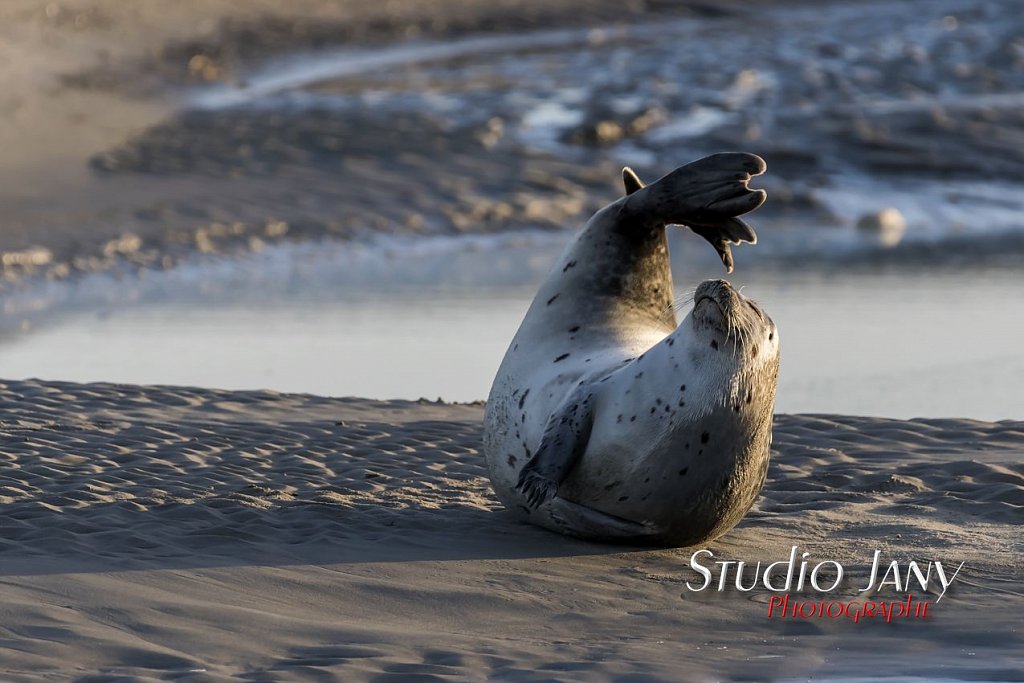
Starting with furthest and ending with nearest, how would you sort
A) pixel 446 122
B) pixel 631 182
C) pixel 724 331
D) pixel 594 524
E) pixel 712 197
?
pixel 446 122
pixel 631 182
pixel 712 197
pixel 594 524
pixel 724 331

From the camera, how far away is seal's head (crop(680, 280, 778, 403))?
4.42m

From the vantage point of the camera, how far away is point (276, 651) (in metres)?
3.76

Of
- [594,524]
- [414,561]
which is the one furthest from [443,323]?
[414,561]

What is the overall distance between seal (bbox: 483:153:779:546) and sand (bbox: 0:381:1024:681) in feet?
0.49

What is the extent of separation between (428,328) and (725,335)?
5148 mm

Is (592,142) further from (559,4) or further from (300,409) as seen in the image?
(300,409)

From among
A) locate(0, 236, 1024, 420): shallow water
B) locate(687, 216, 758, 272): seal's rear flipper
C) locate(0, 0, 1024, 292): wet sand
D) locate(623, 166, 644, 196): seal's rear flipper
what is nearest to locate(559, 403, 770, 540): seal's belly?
locate(687, 216, 758, 272): seal's rear flipper

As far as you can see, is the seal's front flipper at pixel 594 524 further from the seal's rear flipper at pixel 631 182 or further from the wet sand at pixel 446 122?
the wet sand at pixel 446 122

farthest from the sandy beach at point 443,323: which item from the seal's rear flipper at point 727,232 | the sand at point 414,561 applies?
the seal's rear flipper at point 727,232

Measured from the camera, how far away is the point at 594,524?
4.68 m

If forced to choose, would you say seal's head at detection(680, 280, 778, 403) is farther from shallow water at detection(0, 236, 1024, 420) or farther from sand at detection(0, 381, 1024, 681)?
shallow water at detection(0, 236, 1024, 420)

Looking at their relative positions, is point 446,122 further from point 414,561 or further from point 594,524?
point 414,561

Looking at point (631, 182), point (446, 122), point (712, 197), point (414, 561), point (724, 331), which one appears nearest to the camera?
point (724, 331)

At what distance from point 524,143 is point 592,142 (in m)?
0.73
